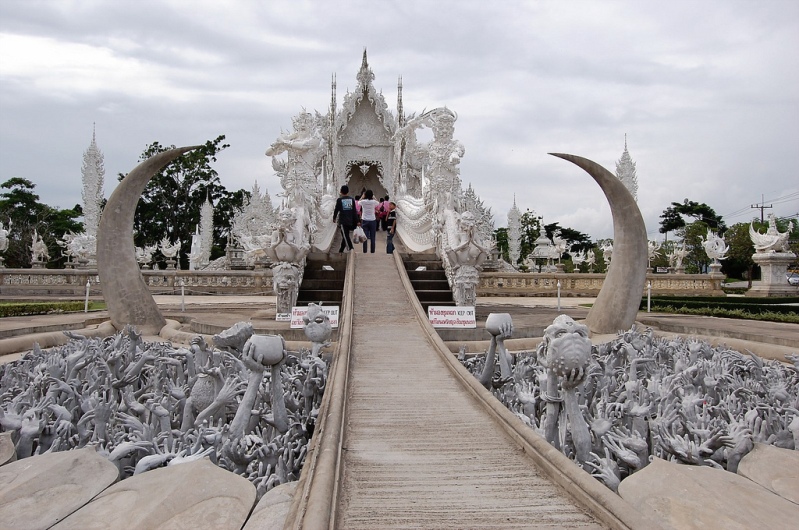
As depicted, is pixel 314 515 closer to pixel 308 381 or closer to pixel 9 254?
pixel 308 381

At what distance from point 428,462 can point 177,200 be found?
4170 centimetres

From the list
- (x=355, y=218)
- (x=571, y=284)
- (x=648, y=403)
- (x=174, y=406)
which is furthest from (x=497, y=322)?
(x=571, y=284)

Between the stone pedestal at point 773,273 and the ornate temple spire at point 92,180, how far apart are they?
93.8ft

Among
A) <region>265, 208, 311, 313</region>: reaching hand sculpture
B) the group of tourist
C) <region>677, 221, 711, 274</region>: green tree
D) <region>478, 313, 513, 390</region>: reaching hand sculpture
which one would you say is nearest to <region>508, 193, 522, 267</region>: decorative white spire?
<region>677, 221, 711, 274</region>: green tree

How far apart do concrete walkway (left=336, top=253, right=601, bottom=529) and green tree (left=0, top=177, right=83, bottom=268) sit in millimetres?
35207

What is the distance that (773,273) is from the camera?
73.5ft

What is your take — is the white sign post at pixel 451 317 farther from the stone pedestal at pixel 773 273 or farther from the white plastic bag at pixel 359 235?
the stone pedestal at pixel 773 273

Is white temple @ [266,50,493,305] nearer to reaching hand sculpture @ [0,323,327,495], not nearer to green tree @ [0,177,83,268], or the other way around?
reaching hand sculpture @ [0,323,327,495]

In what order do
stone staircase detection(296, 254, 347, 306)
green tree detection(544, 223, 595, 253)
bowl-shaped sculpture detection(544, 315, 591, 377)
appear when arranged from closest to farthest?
bowl-shaped sculpture detection(544, 315, 591, 377), stone staircase detection(296, 254, 347, 306), green tree detection(544, 223, 595, 253)

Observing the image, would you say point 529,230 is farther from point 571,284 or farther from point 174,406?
point 174,406

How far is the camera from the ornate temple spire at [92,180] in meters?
28.8

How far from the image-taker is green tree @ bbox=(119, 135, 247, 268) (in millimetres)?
41156

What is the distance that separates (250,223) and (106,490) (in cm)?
2503

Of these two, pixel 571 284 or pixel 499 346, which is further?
pixel 571 284
